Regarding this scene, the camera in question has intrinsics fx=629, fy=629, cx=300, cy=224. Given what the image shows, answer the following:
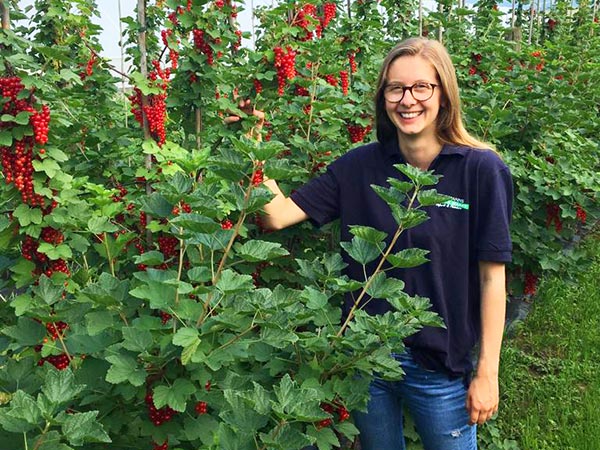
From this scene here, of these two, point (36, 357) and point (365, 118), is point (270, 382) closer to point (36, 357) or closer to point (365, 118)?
point (36, 357)

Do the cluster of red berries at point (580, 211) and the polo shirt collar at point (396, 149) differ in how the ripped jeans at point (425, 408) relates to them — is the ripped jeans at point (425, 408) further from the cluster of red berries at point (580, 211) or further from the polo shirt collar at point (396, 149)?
the cluster of red berries at point (580, 211)

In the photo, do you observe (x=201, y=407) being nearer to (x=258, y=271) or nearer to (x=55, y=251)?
(x=55, y=251)

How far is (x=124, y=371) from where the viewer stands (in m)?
1.31

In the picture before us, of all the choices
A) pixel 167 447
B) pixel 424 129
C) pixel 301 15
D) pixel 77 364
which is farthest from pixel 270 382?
pixel 301 15

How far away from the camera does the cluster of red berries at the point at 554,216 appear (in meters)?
3.84

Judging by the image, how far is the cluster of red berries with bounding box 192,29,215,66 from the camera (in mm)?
2645

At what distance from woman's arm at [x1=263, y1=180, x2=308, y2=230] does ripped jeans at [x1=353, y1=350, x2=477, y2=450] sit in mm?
606

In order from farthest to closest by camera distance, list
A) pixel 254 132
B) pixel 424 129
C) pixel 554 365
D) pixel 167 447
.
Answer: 1. pixel 554 365
2. pixel 254 132
3. pixel 424 129
4. pixel 167 447

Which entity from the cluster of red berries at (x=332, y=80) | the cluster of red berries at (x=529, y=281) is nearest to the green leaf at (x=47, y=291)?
the cluster of red berries at (x=332, y=80)

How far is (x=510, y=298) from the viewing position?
432 centimetres

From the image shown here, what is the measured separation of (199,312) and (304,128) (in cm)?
166

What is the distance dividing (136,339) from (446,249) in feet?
3.55

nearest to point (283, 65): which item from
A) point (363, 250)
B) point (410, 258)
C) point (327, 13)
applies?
point (363, 250)

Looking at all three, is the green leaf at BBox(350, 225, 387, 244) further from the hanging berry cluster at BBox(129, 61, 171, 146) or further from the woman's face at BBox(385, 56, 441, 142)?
the hanging berry cluster at BBox(129, 61, 171, 146)
